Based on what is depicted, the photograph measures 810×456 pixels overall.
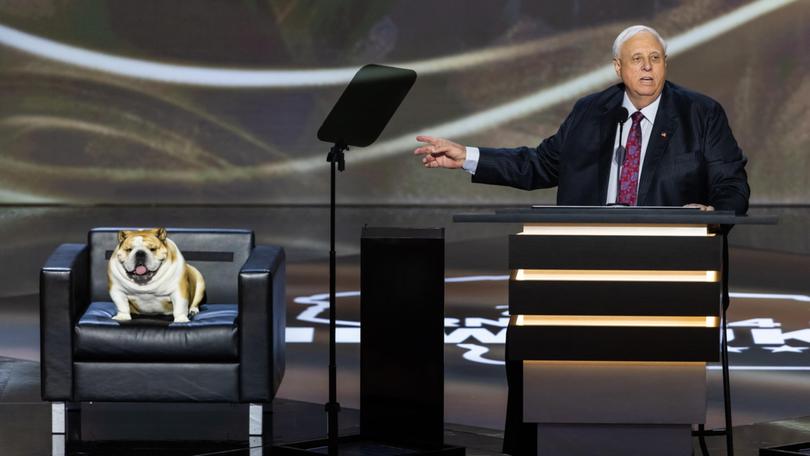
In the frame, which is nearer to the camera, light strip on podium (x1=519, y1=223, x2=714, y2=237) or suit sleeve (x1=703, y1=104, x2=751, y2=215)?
light strip on podium (x1=519, y1=223, x2=714, y2=237)

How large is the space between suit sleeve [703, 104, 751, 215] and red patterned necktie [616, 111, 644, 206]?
0.20m

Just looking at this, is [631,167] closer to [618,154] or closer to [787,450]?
[618,154]

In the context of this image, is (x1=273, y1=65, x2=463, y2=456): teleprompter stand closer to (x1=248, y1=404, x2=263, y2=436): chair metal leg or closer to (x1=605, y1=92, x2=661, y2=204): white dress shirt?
(x1=248, y1=404, x2=263, y2=436): chair metal leg

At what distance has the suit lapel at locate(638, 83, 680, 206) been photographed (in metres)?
3.98

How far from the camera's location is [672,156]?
13.1 feet

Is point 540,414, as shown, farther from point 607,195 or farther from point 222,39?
point 222,39

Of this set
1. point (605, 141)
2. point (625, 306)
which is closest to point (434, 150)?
point (605, 141)

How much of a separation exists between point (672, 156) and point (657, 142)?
0.06 metres

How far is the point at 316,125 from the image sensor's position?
14.7 m

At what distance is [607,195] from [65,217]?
9.91 metres

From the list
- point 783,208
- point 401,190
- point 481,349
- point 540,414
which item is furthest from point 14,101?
point 540,414

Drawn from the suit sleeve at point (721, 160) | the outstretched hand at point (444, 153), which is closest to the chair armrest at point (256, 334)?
the outstretched hand at point (444, 153)

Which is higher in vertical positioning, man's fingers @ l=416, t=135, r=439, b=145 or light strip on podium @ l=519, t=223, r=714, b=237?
man's fingers @ l=416, t=135, r=439, b=145

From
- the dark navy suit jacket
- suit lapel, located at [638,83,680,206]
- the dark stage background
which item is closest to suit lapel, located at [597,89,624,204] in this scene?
the dark navy suit jacket
